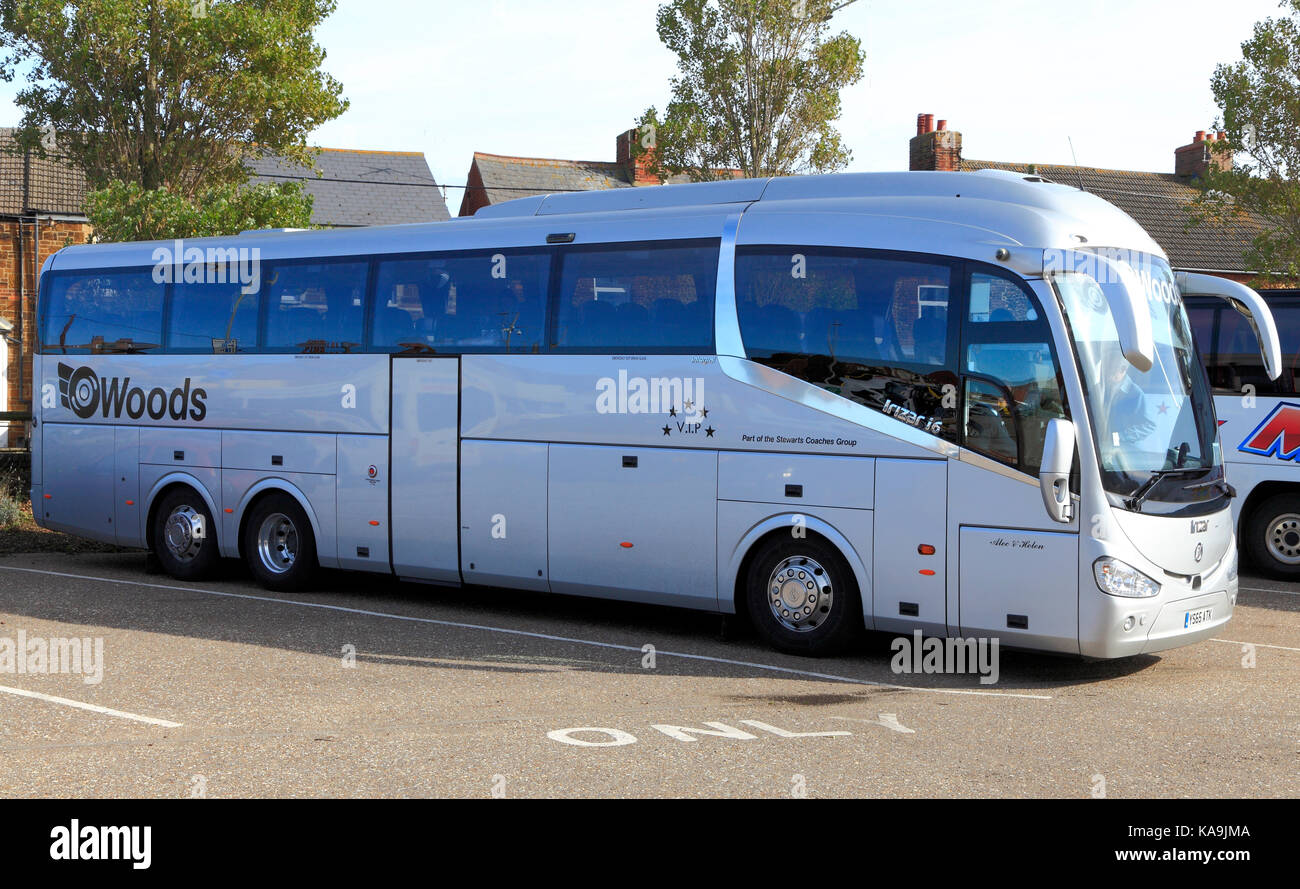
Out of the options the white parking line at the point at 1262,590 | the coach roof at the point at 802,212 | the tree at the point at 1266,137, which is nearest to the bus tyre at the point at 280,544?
the coach roof at the point at 802,212

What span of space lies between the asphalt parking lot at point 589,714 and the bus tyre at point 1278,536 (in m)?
2.90

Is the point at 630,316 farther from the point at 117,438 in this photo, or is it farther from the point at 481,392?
the point at 117,438

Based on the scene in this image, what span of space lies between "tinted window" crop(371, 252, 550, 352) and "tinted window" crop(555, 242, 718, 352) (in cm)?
34

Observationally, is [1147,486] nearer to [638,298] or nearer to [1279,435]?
[638,298]

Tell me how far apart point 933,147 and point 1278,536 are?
93.0ft

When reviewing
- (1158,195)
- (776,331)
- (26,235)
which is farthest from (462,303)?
(1158,195)

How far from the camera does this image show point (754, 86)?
24719 mm

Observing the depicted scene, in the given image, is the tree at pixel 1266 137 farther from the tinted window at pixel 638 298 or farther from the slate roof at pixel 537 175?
the slate roof at pixel 537 175

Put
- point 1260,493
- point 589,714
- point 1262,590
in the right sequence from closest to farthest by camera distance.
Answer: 1. point 589,714
2. point 1262,590
3. point 1260,493

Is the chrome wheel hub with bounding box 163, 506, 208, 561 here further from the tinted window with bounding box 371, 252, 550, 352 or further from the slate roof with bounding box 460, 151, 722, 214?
the slate roof with bounding box 460, 151, 722, 214

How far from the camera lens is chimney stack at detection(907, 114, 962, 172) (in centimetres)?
4125

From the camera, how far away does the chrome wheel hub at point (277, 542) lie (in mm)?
13555

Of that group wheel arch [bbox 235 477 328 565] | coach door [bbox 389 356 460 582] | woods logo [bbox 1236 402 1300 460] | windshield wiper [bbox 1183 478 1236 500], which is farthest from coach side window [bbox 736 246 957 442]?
woods logo [bbox 1236 402 1300 460]
